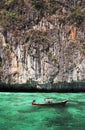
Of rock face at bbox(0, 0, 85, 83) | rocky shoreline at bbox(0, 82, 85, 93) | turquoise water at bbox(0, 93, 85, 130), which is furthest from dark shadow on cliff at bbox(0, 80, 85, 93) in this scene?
turquoise water at bbox(0, 93, 85, 130)

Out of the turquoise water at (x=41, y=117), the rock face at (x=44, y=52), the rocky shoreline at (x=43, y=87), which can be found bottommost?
the turquoise water at (x=41, y=117)

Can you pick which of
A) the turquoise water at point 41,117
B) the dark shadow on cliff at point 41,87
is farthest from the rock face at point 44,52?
the turquoise water at point 41,117

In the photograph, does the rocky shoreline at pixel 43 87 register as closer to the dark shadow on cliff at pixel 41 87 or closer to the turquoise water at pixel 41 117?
the dark shadow on cliff at pixel 41 87

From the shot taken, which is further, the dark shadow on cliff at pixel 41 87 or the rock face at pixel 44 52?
the rock face at pixel 44 52

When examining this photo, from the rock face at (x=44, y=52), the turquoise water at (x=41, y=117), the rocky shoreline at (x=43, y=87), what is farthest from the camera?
the rock face at (x=44, y=52)

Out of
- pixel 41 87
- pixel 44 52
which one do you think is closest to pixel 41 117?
pixel 41 87

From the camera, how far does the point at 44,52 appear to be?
39.6 metres

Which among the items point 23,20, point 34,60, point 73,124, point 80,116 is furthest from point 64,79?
point 73,124

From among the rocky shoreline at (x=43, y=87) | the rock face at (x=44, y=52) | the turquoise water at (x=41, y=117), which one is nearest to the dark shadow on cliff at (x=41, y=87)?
the rocky shoreline at (x=43, y=87)

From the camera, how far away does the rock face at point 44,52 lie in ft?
128

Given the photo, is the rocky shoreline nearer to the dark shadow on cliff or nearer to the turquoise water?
the dark shadow on cliff

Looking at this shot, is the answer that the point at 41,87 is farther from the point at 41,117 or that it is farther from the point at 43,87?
the point at 41,117

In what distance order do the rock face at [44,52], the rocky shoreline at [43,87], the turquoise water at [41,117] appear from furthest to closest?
the rock face at [44,52] < the rocky shoreline at [43,87] < the turquoise water at [41,117]

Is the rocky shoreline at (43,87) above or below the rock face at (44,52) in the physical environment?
below
